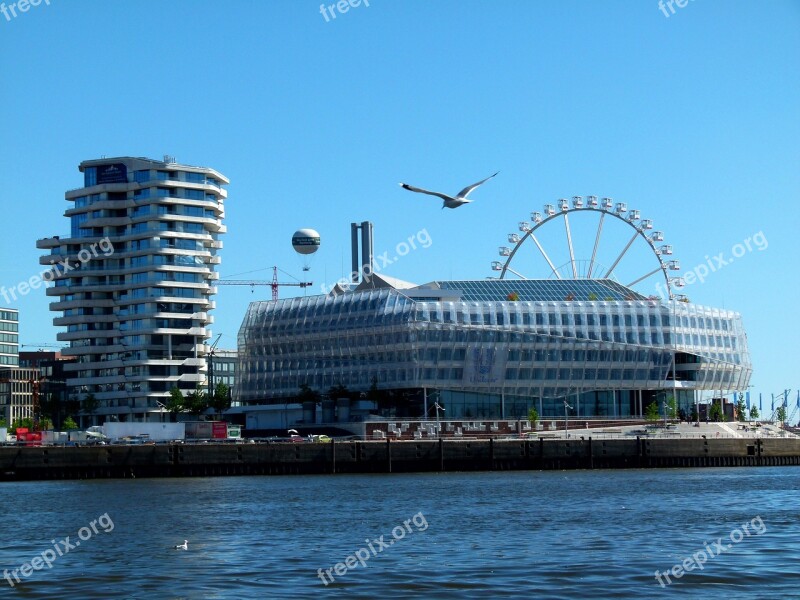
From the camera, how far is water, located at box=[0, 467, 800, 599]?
164ft

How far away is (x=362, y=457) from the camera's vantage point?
451 feet

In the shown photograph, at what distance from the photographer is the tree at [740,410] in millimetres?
189850

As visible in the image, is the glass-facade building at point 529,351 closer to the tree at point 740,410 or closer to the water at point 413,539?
the tree at point 740,410

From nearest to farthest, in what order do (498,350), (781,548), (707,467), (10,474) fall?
A: (781,548), (10,474), (707,467), (498,350)

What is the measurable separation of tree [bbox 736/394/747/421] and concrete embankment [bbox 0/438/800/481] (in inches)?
1588

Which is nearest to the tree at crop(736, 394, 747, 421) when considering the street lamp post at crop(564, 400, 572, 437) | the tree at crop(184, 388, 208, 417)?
the street lamp post at crop(564, 400, 572, 437)

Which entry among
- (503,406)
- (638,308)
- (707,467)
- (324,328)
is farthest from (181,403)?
(707,467)

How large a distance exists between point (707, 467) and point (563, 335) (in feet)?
130

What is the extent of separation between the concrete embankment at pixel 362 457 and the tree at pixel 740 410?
40.3 meters

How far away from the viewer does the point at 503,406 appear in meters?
182

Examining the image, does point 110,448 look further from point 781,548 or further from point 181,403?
point 781,548

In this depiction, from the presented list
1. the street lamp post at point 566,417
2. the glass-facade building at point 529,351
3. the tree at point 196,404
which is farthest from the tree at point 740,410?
the tree at point 196,404

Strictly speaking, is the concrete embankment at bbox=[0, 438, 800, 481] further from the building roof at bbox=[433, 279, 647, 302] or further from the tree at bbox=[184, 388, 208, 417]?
the tree at bbox=[184, 388, 208, 417]

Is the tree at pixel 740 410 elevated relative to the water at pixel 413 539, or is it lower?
elevated
